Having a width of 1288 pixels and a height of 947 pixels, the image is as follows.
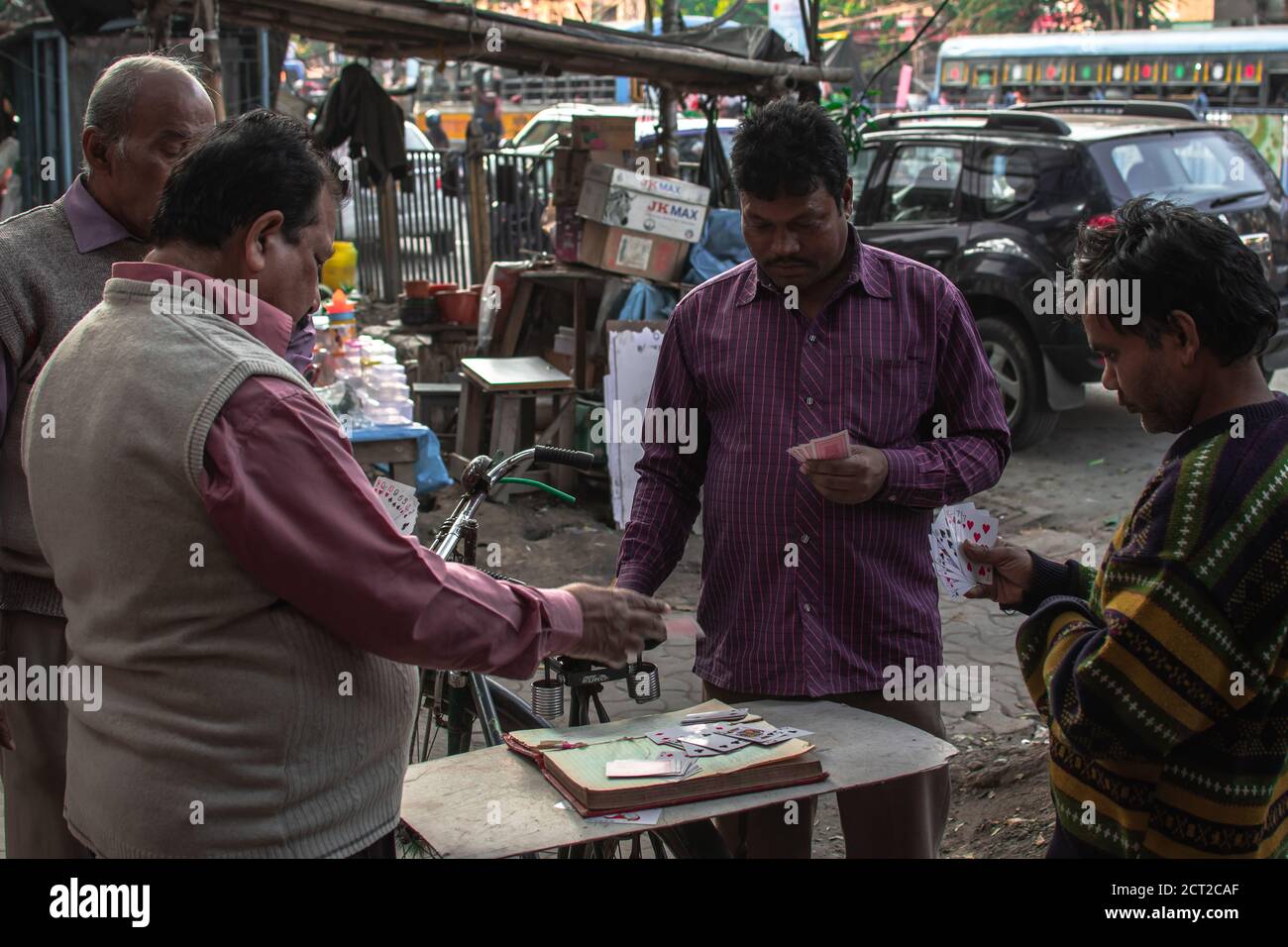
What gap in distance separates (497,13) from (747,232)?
5.29m

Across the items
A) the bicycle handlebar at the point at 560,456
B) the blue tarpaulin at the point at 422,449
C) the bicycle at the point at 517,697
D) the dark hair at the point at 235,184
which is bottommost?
the blue tarpaulin at the point at 422,449

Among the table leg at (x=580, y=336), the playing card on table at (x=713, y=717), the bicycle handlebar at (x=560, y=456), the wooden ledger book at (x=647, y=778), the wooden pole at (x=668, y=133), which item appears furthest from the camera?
the wooden pole at (x=668, y=133)

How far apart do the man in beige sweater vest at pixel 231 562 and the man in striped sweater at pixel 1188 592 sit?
0.84 m

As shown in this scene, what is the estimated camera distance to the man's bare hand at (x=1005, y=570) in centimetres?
222

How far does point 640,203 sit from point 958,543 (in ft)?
17.3

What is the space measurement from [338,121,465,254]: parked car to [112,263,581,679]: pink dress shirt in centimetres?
1137

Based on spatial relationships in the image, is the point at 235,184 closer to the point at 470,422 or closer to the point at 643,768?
the point at 643,768

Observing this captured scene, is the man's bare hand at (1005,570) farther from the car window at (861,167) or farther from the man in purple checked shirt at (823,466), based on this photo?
the car window at (861,167)

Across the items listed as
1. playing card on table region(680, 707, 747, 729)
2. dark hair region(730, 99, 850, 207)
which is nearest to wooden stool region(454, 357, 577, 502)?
dark hair region(730, 99, 850, 207)

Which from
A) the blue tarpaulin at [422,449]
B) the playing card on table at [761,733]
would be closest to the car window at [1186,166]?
the blue tarpaulin at [422,449]

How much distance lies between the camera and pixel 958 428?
2.59 meters

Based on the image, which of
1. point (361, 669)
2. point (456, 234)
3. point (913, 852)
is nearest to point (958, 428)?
point (913, 852)

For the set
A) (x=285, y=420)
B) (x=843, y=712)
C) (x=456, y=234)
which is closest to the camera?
(x=285, y=420)
